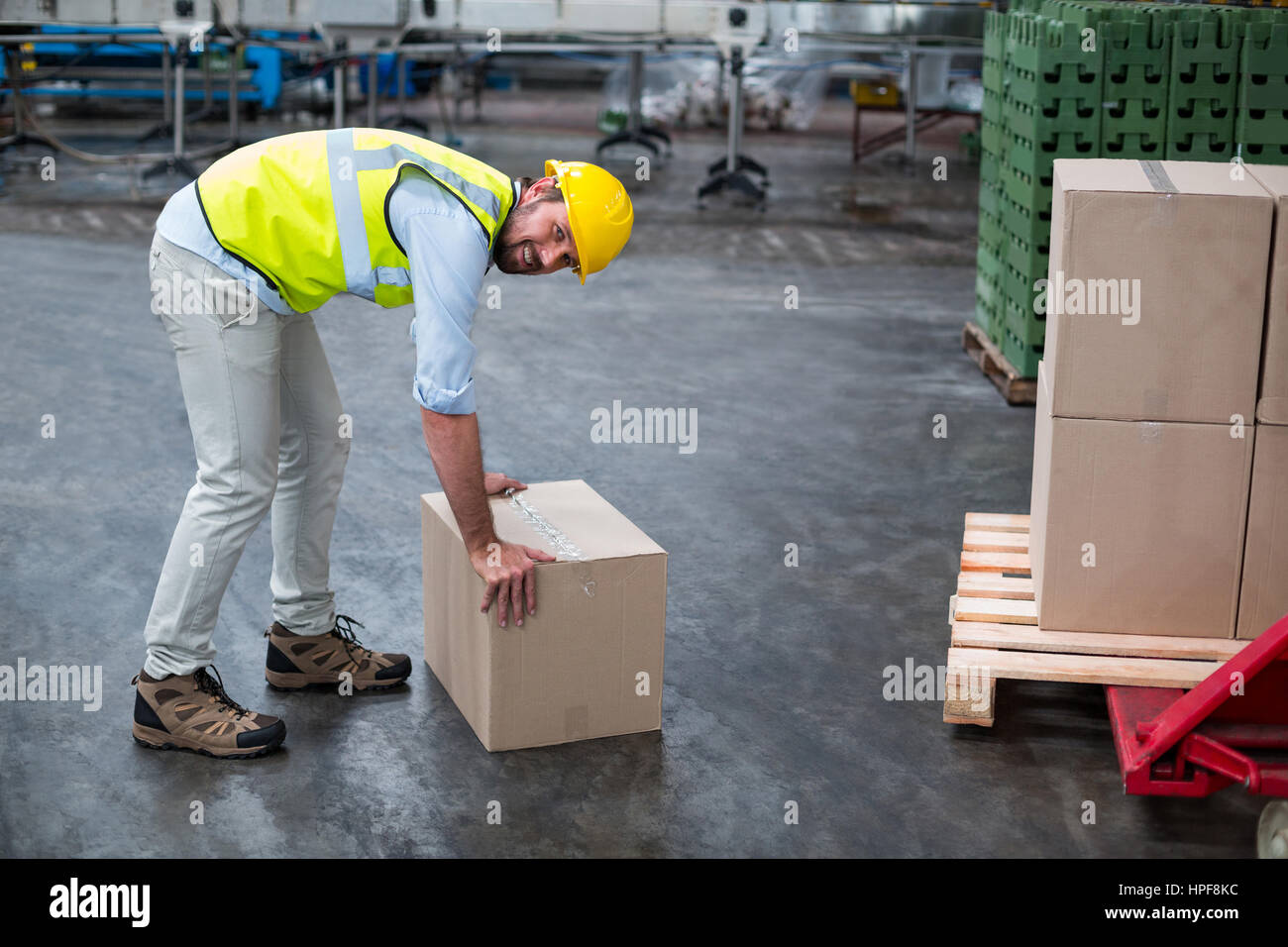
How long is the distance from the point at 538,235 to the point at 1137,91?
3.88 meters

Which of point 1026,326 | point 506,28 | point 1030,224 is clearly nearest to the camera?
point 1030,224

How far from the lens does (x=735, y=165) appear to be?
11.9 meters

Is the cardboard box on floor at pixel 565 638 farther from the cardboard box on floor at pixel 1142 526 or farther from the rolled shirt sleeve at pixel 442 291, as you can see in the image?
the cardboard box on floor at pixel 1142 526

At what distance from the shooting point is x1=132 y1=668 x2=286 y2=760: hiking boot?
3.45 m

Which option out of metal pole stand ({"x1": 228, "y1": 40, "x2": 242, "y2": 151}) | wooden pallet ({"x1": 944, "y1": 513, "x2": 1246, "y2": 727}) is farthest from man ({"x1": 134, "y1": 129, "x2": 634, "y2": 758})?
metal pole stand ({"x1": 228, "y1": 40, "x2": 242, "y2": 151})

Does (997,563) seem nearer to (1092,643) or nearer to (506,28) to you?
(1092,643)

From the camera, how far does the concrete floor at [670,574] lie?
3242 mm

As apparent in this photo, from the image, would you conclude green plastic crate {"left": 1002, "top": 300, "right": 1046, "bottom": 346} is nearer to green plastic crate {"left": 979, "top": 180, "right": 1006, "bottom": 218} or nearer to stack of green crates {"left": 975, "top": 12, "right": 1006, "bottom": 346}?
stack of green crates {"left": 975, "top": 12, "right": 1006, "bottom": 346}

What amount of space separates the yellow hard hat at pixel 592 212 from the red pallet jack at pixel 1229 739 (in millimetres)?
1650

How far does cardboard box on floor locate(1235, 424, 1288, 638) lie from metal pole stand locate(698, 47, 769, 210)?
814cm

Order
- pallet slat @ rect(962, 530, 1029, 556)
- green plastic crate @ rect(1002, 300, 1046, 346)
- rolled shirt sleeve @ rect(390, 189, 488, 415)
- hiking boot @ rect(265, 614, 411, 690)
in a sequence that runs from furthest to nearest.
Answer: green plastic crate @ rect(1002, 300, 1046, 346) < pallet slat @ rect(962, 530, 1029, 556) < hiking boot @ rect(265, 614, 411, 690) < rolled shirt sleeve @ rect(390, 189, 488, 415)

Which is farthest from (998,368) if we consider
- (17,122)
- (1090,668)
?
(17,122)

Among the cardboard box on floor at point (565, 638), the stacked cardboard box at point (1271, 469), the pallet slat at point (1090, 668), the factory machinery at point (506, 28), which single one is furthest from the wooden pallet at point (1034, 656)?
the factory machinery at point (506, 28)

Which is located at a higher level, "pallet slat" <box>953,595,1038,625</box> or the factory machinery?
the factory machinery
